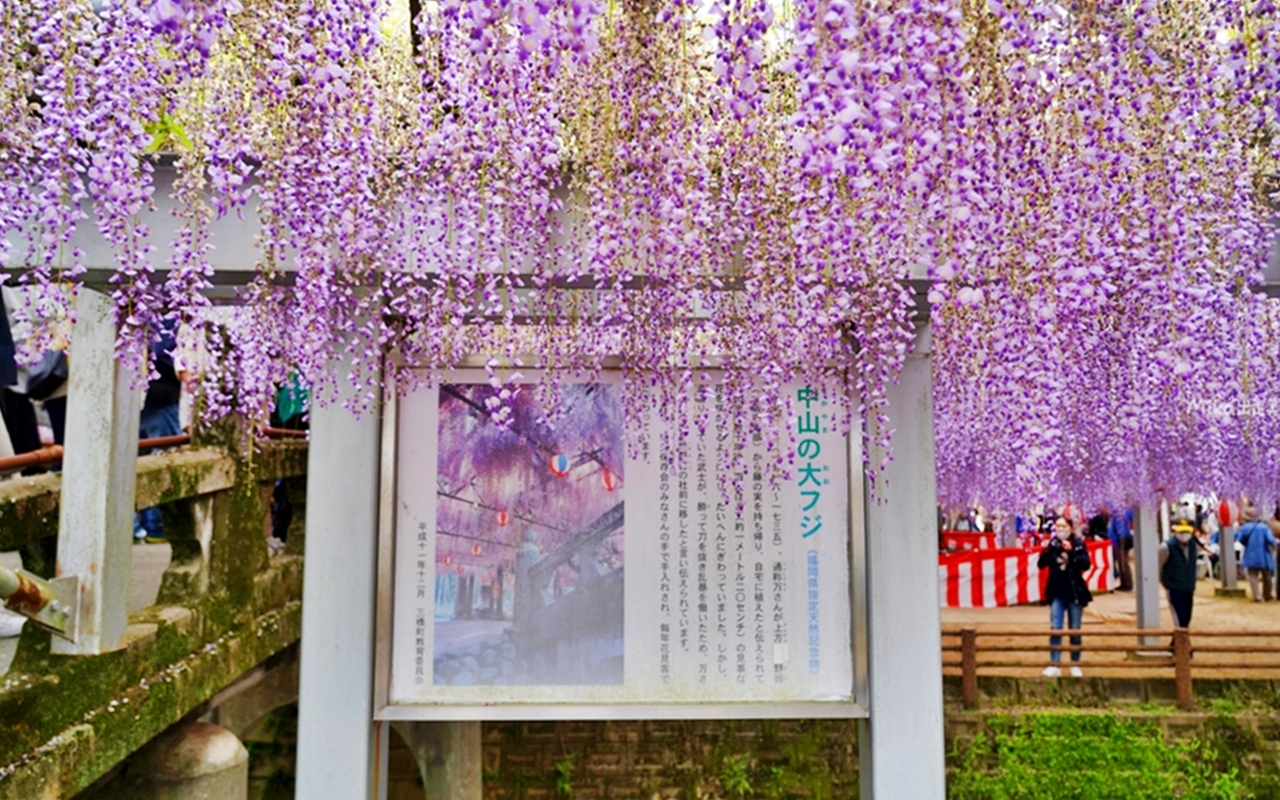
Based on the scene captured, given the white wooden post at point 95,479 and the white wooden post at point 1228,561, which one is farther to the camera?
the white wooden post at point 1228,561

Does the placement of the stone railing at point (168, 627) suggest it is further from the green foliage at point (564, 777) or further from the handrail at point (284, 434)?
the green foliage at point (564, 777)

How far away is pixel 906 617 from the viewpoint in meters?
2.72

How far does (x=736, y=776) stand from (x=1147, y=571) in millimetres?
4476

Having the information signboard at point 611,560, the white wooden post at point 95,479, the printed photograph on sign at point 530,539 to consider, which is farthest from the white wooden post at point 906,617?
the white wooden post at point 95,479

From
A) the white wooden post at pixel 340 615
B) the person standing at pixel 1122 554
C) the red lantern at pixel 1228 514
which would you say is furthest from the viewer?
the person standing at pixel 1122 554

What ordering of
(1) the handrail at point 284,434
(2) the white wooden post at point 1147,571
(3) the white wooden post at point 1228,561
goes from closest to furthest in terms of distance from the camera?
1. (1) the handrail at point 284,434
2. (2) the white wooden post at point 1147,571
3. (3) the white wooden post at point 1228,561

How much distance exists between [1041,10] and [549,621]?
6.86 feet

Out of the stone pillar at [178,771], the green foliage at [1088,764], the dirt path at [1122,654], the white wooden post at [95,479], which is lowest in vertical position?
the green foliage at [1088,764]

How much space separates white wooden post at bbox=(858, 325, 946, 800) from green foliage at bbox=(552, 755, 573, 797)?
5.95m

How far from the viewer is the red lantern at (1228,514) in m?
11.7

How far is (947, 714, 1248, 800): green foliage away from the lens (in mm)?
7340

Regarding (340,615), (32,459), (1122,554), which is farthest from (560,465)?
(1122,554)

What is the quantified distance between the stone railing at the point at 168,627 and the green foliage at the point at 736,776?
4640 mm

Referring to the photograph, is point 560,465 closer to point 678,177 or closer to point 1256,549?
point 678,177
